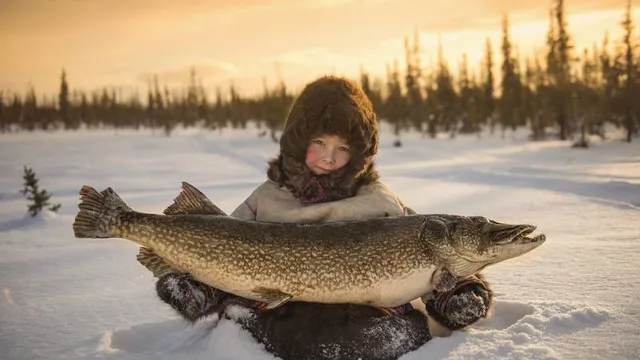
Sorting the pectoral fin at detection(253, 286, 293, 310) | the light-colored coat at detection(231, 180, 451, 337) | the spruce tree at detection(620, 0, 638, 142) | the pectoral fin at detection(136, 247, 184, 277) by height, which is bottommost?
the pectoral fin at detection(253, 286, 293, 310)

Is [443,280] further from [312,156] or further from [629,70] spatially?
[629,70]

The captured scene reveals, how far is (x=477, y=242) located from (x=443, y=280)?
0.76 feet

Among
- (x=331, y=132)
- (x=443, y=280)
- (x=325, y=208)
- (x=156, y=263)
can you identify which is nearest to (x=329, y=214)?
(x=325, y=208)

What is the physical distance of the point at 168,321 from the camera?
271cm

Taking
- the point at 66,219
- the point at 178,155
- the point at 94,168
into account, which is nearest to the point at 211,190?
the point at 66,219

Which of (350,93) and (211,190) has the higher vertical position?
(350,93)

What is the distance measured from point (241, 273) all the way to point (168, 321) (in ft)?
2.93

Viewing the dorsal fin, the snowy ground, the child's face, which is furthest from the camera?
the child's face

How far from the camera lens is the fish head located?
2.04 m

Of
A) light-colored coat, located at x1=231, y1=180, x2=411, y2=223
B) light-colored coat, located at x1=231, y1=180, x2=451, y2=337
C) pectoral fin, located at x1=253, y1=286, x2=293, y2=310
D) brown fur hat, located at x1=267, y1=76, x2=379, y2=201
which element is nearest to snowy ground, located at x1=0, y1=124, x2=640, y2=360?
pectoral fin, located at x1=253, y1=286, x2=293, y2=310

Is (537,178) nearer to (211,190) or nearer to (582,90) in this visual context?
(211,190)

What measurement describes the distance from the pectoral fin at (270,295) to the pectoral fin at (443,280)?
66 centimetres

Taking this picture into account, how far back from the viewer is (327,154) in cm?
244

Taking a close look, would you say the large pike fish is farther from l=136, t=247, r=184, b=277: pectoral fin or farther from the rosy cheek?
the rosy cheek
